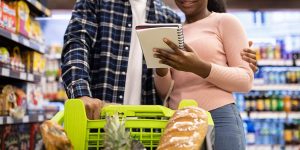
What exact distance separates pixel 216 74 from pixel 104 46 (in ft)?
1.83

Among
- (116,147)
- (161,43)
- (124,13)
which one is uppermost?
(124,13)

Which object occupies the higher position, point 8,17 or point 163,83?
point 8,17

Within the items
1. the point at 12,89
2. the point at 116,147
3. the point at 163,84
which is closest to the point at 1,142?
the point at 12,89

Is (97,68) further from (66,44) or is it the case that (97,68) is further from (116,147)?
(116,147)

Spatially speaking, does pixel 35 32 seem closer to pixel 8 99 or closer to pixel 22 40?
pixel 22 40

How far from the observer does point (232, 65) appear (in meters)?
1.70

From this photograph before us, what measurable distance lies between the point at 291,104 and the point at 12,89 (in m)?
4.32

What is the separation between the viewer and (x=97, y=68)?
1863 mm

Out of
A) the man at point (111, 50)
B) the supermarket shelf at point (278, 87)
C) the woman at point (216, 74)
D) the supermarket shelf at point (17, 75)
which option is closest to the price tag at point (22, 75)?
the supermarket shelf at point (17, 75)

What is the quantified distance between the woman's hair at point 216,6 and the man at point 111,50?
34 cm

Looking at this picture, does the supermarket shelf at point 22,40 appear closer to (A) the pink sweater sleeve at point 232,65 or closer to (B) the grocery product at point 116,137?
(A) the pink sweater sleeve at point 232,65

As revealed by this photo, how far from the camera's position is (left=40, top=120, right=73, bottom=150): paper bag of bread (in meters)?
1.00

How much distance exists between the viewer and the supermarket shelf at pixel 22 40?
3.10 metres

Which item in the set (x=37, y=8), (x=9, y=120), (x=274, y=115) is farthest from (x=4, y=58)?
(x=274, y=115)
